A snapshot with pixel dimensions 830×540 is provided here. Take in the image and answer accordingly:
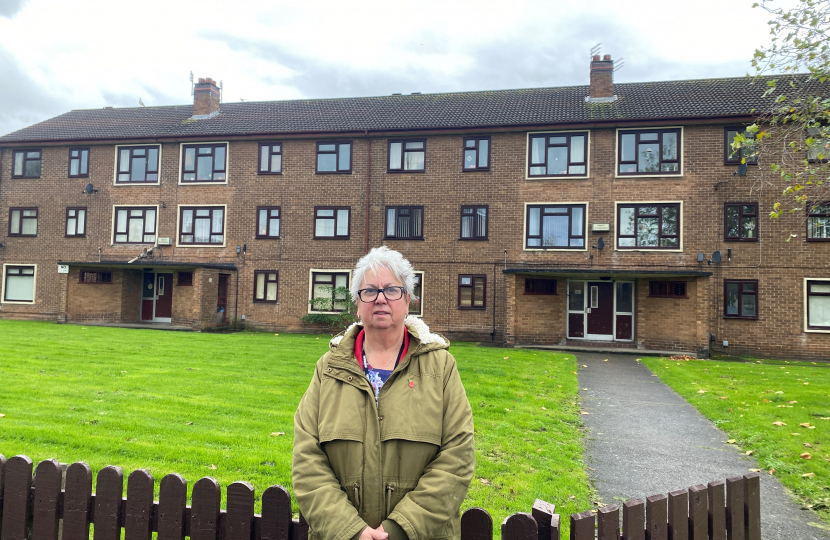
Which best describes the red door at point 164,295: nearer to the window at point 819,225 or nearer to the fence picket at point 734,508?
the fence picket at point 734,508

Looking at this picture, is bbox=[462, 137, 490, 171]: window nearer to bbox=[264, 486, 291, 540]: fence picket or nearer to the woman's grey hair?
the woman's grey hair

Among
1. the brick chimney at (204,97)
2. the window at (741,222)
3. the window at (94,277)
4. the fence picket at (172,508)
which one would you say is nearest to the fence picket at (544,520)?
the fence picket at (172,508)

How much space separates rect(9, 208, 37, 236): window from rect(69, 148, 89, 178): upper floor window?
253cm

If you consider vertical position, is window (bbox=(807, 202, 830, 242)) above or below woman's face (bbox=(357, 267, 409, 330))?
above

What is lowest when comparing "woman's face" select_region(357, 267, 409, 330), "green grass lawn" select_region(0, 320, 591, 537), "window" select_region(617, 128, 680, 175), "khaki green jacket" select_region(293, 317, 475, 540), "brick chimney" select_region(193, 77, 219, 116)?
"green grass lawn" select_region(0, 320, 591, 537)

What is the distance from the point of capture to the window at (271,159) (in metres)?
22.8

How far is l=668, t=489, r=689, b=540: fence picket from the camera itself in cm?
234

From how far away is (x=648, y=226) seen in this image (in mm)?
19500

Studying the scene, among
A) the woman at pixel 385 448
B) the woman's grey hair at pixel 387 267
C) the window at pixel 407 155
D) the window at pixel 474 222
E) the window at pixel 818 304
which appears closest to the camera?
the woman at pixel 385 448

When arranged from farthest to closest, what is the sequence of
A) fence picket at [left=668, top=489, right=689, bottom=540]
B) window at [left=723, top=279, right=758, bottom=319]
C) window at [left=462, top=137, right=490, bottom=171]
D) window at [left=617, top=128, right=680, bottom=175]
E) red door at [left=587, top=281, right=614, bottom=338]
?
window at [left=462, top=137, right=490, bottom=171] < red door at [left=587, top=281, right=614, bottom=338] < window at [left=617, top=128, right=680, bottom=175] < window at [left=723, top=279, right=758, bottom=319] < fence picket at [left=668, top=489, right=689, bottom=540]

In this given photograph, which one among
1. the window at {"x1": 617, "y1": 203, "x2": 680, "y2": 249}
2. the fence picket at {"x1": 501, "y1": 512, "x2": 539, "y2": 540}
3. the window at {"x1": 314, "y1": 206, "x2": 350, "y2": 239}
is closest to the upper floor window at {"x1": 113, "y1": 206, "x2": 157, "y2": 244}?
the window at {"x1": 314, "y1": 206, "x2": 350, "y2": 239}

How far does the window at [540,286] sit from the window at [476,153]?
486cm

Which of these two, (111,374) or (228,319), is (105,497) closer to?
(111,374)

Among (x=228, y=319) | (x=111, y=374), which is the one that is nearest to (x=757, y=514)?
(x=111, y=374)
